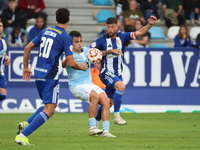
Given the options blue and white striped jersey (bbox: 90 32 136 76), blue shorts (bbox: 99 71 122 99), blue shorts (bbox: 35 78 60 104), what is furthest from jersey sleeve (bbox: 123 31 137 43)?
blue shorts (bbox: 35 78 60 104)

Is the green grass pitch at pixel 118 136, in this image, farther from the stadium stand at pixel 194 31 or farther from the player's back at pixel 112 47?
the stadium stand at pixel 194 31

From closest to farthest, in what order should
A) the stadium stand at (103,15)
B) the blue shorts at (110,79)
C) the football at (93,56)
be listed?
A: the football at (93,56)
the blue shorts at (110,79)
the stadium stand at (103,15)

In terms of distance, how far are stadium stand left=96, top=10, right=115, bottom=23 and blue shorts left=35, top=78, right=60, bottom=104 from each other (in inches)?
413

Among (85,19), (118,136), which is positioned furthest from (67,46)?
(85,19)

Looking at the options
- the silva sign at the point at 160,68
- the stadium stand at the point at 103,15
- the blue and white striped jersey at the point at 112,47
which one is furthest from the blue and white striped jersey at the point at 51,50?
the stadium stand at the point at 103,15

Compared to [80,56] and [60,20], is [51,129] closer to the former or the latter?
[80,56]

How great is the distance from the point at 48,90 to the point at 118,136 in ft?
5.78

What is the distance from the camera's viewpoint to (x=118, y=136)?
689 centimetres

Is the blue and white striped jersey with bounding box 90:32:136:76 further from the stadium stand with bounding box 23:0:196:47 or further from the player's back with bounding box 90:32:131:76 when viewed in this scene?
the stadium stand with bounding box 23:0:196:47

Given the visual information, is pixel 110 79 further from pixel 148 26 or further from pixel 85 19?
pixel 85 19

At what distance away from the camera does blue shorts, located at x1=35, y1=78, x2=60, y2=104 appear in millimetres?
5852

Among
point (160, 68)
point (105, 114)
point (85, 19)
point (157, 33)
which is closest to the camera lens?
point (105, 114)

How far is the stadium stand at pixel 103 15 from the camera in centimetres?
1616

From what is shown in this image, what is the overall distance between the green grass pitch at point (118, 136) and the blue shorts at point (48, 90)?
0.70 metres
